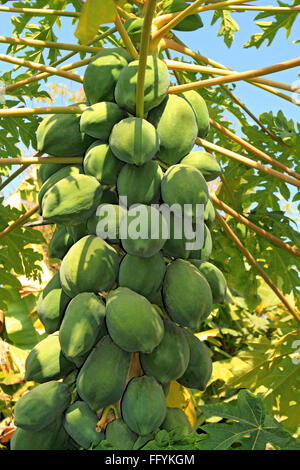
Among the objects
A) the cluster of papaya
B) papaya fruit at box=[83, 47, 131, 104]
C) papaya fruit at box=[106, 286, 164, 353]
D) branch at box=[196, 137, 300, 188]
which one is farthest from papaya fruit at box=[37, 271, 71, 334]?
branch at box=[196, 137, 300, 188]

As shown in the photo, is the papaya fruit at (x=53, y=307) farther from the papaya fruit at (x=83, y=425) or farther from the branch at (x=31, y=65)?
the branch at (x=31, y=65)

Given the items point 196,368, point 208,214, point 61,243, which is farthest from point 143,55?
point 196,368

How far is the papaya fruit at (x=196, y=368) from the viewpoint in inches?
50.3

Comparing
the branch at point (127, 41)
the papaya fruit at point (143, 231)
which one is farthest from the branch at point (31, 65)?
the papaya fruit at point (143, 231)

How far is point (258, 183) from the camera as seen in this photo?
2189 mm

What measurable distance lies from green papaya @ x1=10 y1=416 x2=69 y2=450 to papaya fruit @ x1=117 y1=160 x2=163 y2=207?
1.88 ft

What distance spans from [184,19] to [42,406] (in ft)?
4.30

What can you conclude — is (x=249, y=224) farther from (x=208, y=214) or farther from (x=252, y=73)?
(x=252, y=73)

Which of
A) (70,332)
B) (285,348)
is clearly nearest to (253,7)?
(70,332)

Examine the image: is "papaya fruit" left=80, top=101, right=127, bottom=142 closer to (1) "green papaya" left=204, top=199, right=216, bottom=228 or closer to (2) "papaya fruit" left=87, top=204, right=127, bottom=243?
(2) "papaya fruit" left=87, top=204, right=127, bottom=243

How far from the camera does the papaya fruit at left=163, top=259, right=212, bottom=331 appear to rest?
46.8 inches

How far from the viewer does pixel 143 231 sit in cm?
117

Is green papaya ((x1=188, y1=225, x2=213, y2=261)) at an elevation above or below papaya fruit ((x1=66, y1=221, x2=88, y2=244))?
below

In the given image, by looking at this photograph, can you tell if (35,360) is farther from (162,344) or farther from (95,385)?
(162,344)
